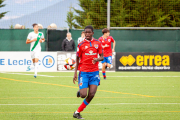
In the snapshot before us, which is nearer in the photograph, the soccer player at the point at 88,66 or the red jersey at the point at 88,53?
the soccer player at the point at 88,66

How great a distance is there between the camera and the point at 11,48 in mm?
22188

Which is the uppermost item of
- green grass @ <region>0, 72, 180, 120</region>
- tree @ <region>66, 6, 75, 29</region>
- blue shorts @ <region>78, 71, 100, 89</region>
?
tree @ <region>66, 6, 75, 29</region>

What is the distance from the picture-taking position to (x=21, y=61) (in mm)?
20938

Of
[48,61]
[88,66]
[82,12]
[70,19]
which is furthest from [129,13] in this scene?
[88,66]

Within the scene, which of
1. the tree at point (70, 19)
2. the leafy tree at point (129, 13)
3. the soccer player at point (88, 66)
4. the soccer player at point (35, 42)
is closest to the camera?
the soccer player at point (88, 66)

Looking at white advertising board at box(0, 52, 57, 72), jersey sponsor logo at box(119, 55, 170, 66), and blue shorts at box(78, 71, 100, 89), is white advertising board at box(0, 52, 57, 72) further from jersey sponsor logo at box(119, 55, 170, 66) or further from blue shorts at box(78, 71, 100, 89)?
blue shorts at box(78, 71, 100, 89)

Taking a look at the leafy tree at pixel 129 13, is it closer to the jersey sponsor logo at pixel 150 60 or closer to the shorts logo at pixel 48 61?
the jersey sponsor logo at pixel 150 60

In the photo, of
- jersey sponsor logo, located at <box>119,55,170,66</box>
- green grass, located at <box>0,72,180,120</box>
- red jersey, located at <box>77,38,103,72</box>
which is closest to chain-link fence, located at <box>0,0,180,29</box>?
jersey sponsor logo, located at <box>119,55,170,66</box>

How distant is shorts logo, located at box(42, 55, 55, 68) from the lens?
21016mm

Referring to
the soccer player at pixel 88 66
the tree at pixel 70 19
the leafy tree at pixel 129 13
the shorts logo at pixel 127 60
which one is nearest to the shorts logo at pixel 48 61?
the tree at pixel 70 19

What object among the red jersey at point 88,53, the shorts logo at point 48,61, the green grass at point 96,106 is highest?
the red jersey at point 88,53

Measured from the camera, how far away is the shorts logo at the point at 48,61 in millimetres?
21016

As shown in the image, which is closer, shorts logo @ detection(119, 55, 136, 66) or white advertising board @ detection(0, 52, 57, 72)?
white advertising board @ detection(0, 52, 57, 72)

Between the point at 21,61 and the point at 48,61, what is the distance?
5.26 ft
